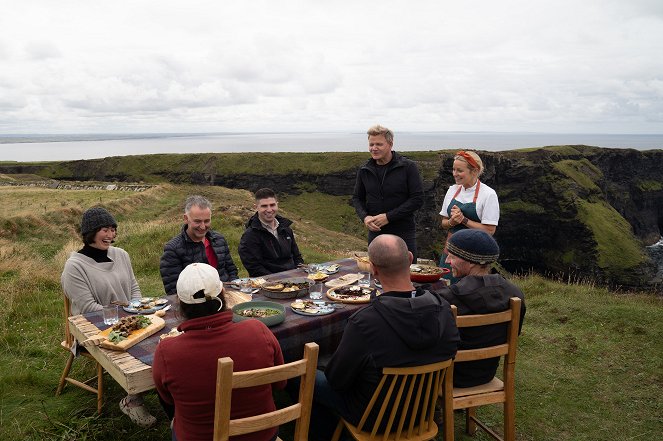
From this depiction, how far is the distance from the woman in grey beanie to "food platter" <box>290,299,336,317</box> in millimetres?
1741

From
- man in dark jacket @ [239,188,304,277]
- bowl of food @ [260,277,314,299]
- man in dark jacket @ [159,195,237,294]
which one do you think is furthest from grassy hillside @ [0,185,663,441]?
man in dark jacket @ [239,188,304,277]

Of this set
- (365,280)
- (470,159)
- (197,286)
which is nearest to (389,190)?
(470,159)

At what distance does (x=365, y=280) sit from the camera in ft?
17.4

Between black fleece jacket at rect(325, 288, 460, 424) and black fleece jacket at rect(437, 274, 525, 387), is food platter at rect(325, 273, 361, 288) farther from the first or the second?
black fleece jacket at rect(325, 288, 460, 424)

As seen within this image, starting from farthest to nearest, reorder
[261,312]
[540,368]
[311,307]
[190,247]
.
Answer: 1. [540,368]
2. [190,247]
3. [311,307]
4. [261,312]

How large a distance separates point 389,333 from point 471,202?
354 cm

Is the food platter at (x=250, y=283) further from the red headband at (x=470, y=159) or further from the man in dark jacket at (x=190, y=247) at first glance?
the red headband at (x=470, y=159)

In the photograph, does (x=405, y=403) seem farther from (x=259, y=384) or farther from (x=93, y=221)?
(x=93, y=221)

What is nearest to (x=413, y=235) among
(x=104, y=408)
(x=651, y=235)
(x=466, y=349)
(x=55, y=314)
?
(x=466, y=349)

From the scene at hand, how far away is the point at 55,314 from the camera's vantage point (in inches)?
300

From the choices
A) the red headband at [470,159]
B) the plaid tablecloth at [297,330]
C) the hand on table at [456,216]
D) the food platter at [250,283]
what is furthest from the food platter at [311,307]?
the red headband at [470,159]

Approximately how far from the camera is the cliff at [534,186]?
56.9m

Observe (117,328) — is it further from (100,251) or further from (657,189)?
(657,189)

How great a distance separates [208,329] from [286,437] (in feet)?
7.63
